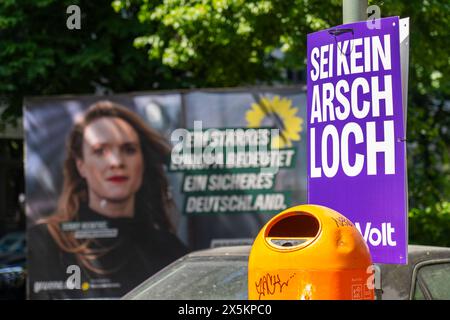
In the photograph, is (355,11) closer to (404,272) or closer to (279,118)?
Result: (404,272)

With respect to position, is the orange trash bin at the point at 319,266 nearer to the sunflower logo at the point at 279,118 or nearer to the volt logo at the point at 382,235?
the volt logo at the point at 382,235

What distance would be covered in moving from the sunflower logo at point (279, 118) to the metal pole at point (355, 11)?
701 centimetres

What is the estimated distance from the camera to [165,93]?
1333 cm

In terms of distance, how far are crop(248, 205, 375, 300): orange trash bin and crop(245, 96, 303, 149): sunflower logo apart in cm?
838

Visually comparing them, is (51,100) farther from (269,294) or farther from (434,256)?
(269,294)

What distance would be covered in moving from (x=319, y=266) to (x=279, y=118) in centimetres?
875

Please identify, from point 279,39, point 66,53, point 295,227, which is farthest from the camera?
point 66,53

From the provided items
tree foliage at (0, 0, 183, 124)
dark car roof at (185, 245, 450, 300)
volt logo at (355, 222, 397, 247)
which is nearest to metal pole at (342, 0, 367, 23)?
volt logo at (355, 222, 397, 247)

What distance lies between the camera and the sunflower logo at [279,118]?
13055 millimetres

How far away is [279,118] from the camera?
→ 1312 cm

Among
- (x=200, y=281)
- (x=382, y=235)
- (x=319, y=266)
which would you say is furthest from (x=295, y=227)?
(x=200, y=281)

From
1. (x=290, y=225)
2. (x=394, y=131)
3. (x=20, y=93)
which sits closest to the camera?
(x=290, y=225)
